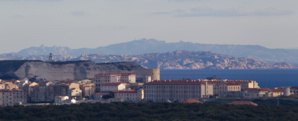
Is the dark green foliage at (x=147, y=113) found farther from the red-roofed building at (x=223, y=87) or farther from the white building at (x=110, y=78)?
the white building at (x=110, y=78)

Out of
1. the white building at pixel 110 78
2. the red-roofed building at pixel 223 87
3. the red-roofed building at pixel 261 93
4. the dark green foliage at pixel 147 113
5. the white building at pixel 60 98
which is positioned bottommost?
the dark green foliage at pixel 147 113

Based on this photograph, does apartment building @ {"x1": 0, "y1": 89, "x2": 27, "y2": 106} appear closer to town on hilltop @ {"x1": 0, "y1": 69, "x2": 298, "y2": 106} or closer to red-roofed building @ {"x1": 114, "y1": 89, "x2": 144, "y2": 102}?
town on hilltop @ {"x1": 0, "y1": 69, "x2": 298, "y2": 106}

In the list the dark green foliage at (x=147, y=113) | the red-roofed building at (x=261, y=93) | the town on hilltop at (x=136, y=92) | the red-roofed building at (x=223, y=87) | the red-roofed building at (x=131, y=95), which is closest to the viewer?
the dark green foliage at (x=147, y=113)

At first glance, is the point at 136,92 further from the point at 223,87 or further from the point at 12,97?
the point at 12,97

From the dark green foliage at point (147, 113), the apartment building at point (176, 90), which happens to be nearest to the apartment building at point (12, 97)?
the apartment building at point (176, 90)

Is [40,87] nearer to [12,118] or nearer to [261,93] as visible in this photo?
[261,93]

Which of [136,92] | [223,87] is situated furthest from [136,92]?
[223,87]
